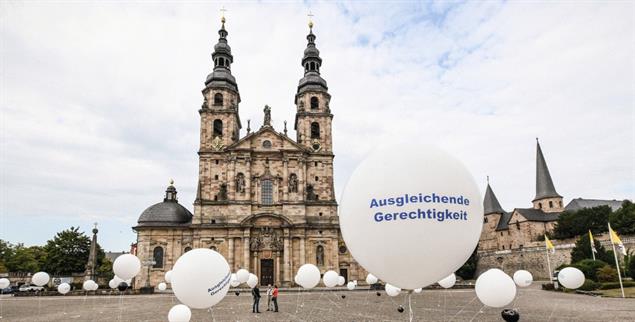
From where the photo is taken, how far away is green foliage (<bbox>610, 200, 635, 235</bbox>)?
4788cm

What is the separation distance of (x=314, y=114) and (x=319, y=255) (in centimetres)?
1642

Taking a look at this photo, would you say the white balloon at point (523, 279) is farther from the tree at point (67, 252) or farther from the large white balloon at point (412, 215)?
the tree at point (67, 252)

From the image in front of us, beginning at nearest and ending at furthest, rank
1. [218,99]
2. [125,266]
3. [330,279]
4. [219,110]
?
[125,266]
[330,279]
[219,110]
[218,99]

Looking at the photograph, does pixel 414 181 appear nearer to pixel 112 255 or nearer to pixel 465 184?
pixel 465 184

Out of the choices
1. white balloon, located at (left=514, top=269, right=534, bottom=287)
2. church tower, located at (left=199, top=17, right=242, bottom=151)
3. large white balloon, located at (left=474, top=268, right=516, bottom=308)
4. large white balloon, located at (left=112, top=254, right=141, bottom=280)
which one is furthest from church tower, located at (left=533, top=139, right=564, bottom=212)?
large white balloon, located at (left=112, top=254, right=141, bottom=280)

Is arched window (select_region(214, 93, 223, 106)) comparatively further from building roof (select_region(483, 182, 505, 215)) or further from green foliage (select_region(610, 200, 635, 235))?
green foliage (select_region(610, 200, 635, 235))

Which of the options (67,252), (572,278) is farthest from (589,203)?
(67,252)

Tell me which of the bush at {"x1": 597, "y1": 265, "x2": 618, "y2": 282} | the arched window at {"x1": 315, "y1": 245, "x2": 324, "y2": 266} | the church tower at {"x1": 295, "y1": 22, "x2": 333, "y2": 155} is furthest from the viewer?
the church tower at {"x1": 295, "y1": 22, "x2": 333, "y2": 155}

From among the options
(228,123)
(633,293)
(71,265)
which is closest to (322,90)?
(228,123)

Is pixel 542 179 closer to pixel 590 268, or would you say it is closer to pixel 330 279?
pixel 590 268

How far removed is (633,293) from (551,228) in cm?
4143

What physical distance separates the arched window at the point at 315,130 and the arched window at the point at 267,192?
808 centimetres

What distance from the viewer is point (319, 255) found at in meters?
42.1

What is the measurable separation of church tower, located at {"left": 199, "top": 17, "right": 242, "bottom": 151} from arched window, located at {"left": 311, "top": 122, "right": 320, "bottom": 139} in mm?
9200
